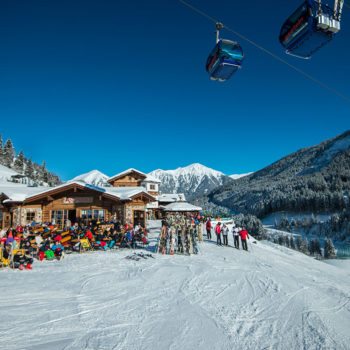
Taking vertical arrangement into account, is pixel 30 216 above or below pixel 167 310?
above

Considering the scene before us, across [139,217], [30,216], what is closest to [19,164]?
[30,216]

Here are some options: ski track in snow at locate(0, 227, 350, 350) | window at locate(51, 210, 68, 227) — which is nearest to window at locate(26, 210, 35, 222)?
window at locate(51, 210, 68, 227)

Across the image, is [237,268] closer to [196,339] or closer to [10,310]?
[196,339]

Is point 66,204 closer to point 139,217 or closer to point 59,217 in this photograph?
point 59,217

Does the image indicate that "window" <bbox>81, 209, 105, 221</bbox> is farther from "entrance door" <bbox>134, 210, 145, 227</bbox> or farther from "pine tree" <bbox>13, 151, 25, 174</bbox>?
"pine tree" <bbox>13, 151, 25, 174</bbox>

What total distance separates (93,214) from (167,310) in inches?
614

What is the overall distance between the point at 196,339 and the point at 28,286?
19.3ft

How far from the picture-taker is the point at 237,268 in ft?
35.6

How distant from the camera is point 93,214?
20.6 m

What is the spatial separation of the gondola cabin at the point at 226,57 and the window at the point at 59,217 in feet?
54.9

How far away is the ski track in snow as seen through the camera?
4.87m

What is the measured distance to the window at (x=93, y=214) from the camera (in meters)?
20.4

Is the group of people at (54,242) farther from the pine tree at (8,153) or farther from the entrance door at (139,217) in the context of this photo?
the pine tree at (8,153)

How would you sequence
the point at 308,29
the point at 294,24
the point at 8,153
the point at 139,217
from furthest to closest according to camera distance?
the point at 8,153
the point at 139,217
the point at 294,24
the point at 308,29
